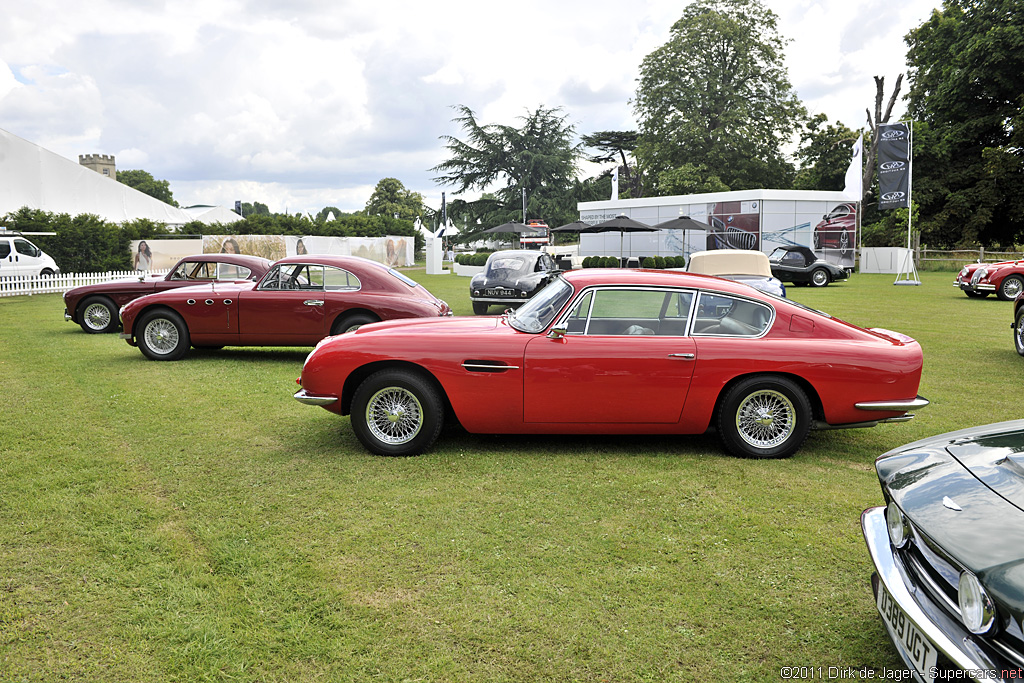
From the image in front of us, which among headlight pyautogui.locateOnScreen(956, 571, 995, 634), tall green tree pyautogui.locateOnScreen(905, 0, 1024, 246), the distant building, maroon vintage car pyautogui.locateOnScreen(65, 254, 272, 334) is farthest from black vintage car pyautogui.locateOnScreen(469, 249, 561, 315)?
the distant building

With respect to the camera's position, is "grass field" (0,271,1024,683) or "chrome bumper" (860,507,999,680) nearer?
"chrome bumper" (860,507,999,680)

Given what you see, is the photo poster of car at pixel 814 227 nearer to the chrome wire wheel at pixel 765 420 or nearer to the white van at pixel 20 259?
the white van at pixel 20 259

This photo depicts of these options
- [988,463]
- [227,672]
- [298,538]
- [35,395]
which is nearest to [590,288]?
[298,538]

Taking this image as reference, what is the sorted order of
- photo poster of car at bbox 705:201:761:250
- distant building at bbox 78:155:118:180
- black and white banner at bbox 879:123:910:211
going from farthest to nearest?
distant building at bbox 78:155:118:180 < photo poster of car at bbox 705:201:761:250 < black and white banner at bbox 879:123:910:211

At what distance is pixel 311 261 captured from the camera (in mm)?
10578

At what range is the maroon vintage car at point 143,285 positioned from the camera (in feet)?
41.4

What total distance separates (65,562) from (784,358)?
4.85 metres

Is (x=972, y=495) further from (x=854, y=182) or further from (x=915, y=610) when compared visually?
(x=854, y=182)

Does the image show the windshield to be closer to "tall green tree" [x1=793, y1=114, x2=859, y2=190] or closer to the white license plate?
the white license plate

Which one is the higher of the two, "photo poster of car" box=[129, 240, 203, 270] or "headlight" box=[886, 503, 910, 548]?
"photo poster of car" box=[129, 240, 203, 270]

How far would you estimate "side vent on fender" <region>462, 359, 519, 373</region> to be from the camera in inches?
217

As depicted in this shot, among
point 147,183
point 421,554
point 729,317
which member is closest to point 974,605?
point 421,554

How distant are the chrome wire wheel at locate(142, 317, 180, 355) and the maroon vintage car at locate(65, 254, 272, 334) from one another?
196cm

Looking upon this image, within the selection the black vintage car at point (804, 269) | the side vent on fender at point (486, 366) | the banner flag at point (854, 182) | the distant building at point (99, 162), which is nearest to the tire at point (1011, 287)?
the black vintage car at point (804, 269)
